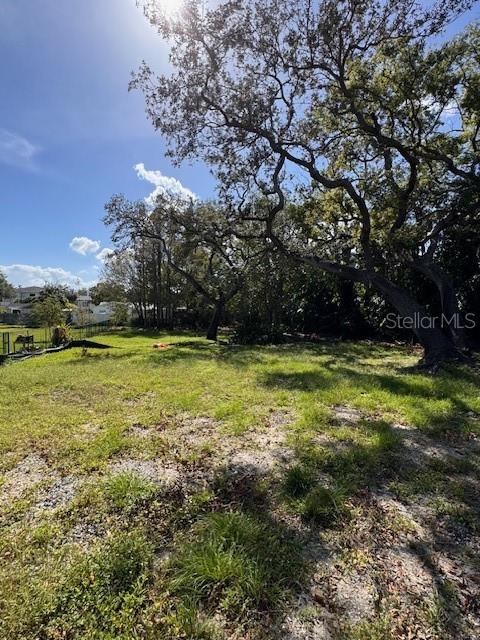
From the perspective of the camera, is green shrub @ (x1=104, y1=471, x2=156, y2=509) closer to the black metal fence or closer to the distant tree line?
the distant tree line

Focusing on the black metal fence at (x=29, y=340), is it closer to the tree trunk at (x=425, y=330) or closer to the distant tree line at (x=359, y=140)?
the distant tree line at (x=359, y=140)

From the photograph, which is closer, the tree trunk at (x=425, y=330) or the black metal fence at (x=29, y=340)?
the tree trunk at (x=425, y=330)

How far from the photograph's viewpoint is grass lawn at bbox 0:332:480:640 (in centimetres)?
153

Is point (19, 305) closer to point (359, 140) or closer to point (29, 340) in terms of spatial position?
point (29, 340)

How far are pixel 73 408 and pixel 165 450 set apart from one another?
194cm

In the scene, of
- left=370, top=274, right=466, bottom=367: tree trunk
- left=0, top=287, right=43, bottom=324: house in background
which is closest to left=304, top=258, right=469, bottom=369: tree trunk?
left=370, top=274, right=466, bottom=367: tree trunk

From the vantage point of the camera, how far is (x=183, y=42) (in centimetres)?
754

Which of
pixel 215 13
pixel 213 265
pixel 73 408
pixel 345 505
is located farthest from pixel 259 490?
pixel 213 265

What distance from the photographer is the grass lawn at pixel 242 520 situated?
5.00 feet

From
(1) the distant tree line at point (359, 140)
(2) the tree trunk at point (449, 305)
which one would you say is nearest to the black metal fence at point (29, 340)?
(1) the distant tree line at point (359, 140)

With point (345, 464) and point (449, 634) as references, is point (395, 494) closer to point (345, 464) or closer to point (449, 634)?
point (345, 464)

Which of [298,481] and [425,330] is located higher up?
[425,330]

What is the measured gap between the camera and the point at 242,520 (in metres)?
2.11

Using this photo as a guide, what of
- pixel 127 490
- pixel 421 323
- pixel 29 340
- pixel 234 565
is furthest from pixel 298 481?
pixel 29 340
